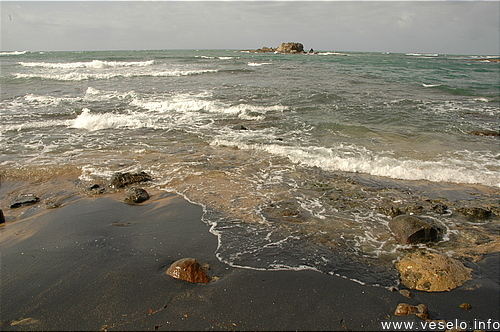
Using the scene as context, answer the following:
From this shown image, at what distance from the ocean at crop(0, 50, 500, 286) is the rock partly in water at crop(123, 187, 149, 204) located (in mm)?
536

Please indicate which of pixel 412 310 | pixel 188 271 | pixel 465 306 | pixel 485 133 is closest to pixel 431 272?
pixel 465 306

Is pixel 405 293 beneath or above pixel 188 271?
beneath

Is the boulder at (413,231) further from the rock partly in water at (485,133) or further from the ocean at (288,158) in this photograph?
the rock partly in water at (485,133)

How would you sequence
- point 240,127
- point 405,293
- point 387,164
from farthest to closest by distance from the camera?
1. point 240,127
2. point 387,164
3. point 405,293

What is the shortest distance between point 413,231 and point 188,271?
303 centimetres

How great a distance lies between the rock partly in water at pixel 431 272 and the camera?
321 cm

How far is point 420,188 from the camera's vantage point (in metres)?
6.00

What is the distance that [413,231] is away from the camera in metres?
4.07

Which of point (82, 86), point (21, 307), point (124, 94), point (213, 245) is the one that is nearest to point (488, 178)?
point (213, 245)

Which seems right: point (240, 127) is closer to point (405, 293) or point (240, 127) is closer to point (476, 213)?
point (476, 213)

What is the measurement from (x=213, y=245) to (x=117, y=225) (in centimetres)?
162

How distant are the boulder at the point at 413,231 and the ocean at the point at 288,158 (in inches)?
6.5

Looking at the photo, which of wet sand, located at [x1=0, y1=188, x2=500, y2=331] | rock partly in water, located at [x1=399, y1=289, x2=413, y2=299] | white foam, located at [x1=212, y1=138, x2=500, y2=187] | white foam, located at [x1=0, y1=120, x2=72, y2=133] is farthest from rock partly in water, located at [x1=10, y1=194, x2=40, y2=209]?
white foam, located at [x1=0, y1=120, x2=72, y2=133]

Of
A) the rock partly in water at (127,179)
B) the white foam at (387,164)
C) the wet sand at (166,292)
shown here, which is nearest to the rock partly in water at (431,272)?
the wet sand at (166,292)
